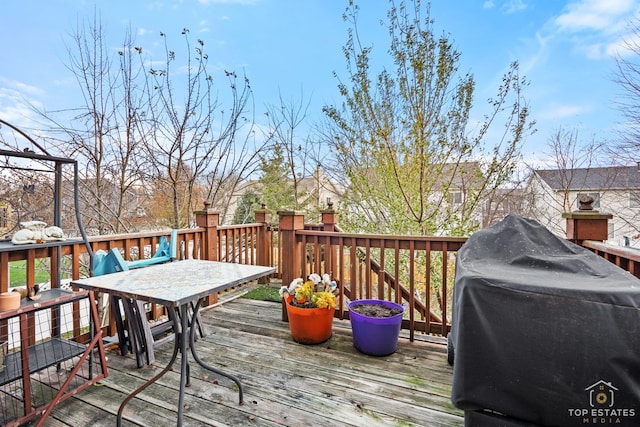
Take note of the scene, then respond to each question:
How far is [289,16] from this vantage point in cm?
562

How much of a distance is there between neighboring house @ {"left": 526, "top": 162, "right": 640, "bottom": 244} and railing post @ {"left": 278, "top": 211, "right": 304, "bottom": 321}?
803 cm

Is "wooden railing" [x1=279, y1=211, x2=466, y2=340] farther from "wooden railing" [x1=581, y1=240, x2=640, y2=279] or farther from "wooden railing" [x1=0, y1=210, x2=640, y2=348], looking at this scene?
"wooden railing" [x1=581, y1=240, x2=640, y2=279]

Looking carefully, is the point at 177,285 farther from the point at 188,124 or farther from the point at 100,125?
the point at 188,124

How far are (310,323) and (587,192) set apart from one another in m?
10.7

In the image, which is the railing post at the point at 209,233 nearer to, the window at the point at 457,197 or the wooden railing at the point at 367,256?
the wooden railing at the point at 367,256

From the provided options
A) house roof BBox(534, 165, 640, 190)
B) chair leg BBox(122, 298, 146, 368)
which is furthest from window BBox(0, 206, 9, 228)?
house roof BBox(534, 165, 640, 190)

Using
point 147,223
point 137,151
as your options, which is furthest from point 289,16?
point 147,223

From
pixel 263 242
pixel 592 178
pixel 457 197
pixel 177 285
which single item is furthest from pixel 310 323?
pixel 592 178

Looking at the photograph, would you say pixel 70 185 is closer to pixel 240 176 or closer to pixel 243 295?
pixel 240 176

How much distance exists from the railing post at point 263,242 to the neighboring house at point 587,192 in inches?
299

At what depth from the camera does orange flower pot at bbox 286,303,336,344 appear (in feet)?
8.62

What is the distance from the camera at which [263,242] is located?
5020 millimetres

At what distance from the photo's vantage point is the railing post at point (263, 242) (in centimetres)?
498

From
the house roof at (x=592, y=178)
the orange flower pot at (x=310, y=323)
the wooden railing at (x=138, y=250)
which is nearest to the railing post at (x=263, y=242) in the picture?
A: the wooden railing at (x=138, y=250)
